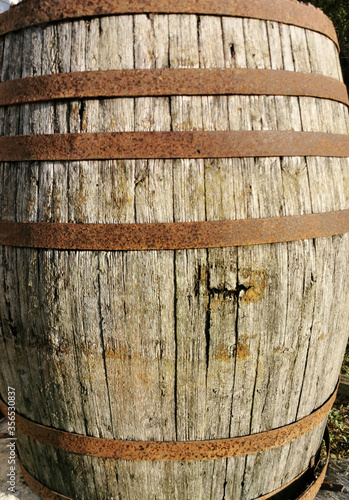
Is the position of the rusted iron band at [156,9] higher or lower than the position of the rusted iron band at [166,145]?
higher

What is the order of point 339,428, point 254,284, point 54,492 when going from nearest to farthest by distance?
point 254,284 < point 54,492 < point 339,428

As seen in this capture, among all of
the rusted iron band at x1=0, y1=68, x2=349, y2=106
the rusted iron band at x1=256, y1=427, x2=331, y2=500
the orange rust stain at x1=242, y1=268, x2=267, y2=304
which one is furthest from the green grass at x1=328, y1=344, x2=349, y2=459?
the rusted iron band at x1=0, y1=68, x2=349, y2=106

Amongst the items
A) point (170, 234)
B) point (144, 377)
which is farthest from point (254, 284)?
point (144, 377)

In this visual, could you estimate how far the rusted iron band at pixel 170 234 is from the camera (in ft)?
5.28

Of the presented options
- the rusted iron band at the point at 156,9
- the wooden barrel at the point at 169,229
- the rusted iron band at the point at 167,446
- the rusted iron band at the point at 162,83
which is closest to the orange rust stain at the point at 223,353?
the wooden barrel at the point at 169,229

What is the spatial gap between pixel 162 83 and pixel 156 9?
27cm

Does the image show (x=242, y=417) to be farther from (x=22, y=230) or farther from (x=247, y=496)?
(x=22, y=230)

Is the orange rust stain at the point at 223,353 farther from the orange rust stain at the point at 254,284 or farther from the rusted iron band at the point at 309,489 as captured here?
the rusted iron band at the point at 309,489

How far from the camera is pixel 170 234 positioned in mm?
1607

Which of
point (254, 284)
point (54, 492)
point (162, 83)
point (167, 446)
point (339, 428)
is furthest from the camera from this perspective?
point (339, 428)

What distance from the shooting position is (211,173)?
1.63 meters

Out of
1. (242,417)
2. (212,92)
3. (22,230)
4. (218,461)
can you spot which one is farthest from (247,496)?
(212,92)

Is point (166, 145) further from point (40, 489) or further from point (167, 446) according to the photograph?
point (40, 489)

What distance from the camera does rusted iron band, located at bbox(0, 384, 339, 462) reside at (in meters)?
1.82
